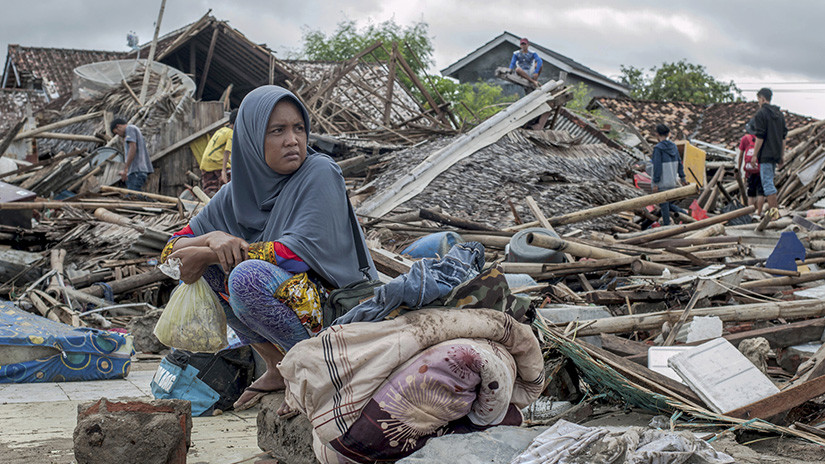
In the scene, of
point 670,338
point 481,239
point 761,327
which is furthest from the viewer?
point 481,239

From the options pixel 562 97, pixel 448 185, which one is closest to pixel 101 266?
pixel 448 185

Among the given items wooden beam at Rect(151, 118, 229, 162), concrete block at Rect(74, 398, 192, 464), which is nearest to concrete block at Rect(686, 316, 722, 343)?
concrete block at Rect(74, 398, 192, 464)

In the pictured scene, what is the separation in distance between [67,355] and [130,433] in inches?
88.0

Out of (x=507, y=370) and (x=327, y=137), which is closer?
(x=507, y=370)

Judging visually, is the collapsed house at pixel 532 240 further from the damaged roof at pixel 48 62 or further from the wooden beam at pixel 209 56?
the damaged roof at pixel 48 62

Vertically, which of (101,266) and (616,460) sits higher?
(616,460)

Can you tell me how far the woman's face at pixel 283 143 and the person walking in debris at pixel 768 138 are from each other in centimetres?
975

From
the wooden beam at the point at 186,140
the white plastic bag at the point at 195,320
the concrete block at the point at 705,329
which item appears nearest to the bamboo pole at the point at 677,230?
the concrete block at the point at 705,329

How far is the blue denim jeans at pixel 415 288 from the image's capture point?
2.57m

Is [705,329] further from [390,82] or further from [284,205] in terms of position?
[390,82]

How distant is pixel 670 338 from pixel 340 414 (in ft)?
8.65

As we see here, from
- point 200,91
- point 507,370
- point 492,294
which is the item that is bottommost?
point 507,370

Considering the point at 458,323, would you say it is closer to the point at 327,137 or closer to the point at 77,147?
the point at 327,137

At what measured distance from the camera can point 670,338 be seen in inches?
174
